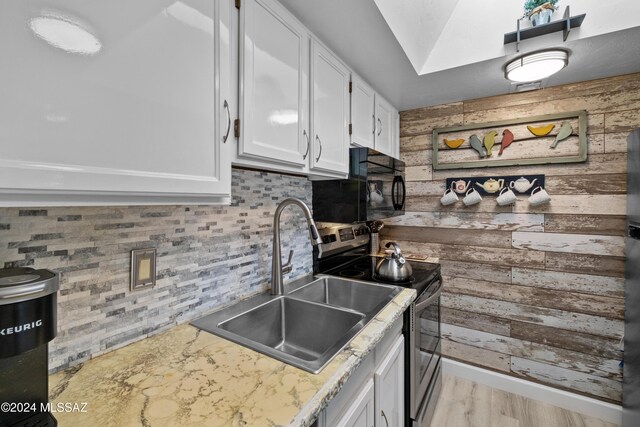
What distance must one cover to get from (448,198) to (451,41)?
1090 mm

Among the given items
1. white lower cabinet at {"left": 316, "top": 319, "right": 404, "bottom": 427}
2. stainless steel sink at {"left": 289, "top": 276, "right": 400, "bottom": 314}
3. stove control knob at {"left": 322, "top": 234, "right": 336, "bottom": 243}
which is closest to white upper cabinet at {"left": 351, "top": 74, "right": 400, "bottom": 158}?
stove control knob at {"left": 322, "top": 234, "right": 336, "bottom": 243}

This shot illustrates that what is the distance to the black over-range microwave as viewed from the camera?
5.33 ft

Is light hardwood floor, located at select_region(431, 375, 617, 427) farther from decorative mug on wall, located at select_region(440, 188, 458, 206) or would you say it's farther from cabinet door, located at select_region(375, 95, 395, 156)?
cabinet door, located at select_region(375, 95, 395, 156)

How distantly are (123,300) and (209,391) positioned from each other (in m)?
0.46

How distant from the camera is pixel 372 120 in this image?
1.98 meters

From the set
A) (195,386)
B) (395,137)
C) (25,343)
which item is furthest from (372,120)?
(25,343)

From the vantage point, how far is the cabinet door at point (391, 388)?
1125mm

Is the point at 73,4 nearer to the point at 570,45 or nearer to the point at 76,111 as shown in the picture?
the point at 76,111

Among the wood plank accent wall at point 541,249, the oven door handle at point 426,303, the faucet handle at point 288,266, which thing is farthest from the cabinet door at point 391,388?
the wood plank accent wall at point 541,249

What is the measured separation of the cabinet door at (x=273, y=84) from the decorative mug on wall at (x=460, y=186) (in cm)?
150

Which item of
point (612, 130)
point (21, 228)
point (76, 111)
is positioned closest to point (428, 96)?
point (612, 130)

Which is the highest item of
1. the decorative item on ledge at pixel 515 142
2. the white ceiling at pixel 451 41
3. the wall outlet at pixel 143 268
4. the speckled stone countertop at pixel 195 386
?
the white ceiling at pixel 451 41

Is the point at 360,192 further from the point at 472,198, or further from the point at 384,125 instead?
the point at 472,198

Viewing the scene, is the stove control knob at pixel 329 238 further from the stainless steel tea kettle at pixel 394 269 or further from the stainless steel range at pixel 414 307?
the stainless steel tea kettle at pixel 394 269
